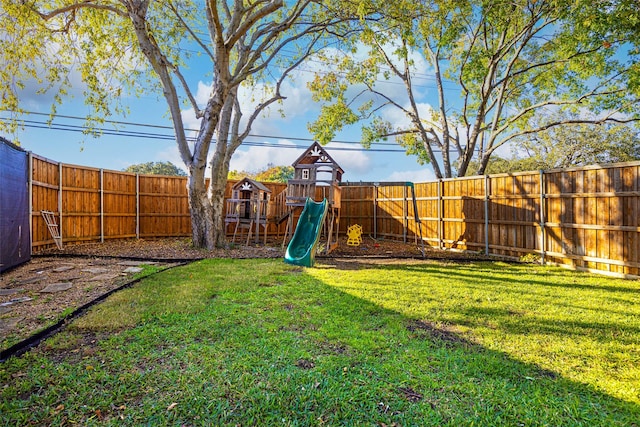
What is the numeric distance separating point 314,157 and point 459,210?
4610 mm

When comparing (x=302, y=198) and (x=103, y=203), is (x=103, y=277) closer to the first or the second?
(x=302, y=198)

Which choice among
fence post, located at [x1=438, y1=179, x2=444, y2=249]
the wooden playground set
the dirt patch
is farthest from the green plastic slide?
fence post, located at [x1=438, y1=179, x2=444, y2=249]

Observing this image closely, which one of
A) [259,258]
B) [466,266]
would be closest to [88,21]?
[259,258]

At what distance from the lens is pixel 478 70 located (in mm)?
10742

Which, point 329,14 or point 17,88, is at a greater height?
point 329,14

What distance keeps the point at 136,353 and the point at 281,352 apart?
1.15 metres

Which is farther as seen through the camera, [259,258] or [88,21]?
[88,21]

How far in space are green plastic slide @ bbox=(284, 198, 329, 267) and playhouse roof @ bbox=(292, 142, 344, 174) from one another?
→ 2038mm

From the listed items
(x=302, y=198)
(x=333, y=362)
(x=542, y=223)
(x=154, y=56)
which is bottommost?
(x=333, y=362)

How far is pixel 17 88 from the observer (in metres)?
7.54

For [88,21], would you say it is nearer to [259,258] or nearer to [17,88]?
[17,88]

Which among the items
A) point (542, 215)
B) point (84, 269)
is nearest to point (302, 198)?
point (84, 269)

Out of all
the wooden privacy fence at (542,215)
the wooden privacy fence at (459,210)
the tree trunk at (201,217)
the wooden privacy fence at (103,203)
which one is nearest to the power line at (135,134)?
the wooden privacy fence at (103,203)

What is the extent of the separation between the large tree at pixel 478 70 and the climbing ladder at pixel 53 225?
8.55 metres
